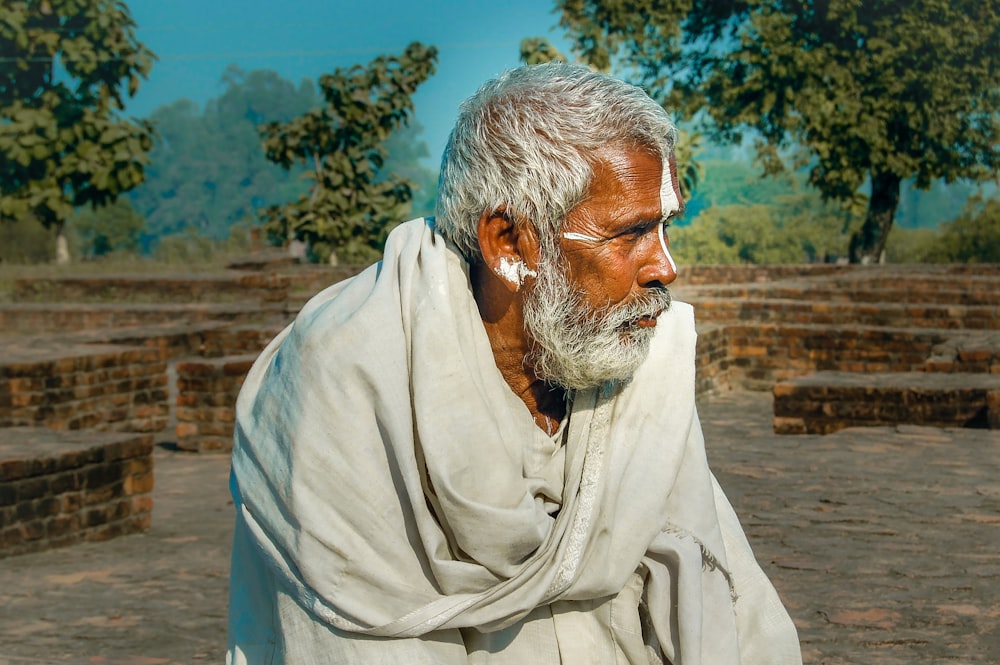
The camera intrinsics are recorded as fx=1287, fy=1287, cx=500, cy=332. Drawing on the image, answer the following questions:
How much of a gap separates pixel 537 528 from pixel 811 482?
427cm

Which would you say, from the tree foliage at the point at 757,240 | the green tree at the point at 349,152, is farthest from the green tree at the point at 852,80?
the tree foliage at the point at 757,240

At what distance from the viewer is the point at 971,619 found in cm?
388

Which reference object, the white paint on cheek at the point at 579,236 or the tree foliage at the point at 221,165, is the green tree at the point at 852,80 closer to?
the white paint on cheek at the point at 579,236

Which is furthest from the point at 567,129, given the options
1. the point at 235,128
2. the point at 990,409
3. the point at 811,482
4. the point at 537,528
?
the point at 235,128

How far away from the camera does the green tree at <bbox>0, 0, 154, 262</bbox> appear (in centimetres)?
2250

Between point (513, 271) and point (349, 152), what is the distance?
22975 millimetres

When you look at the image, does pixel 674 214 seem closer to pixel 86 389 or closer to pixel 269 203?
pixel 86 389

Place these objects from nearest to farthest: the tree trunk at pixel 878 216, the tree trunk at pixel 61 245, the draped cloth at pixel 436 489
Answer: the draped cloth at pixel 436 489, the tree trunk at pixel 61 245, the tree trunk at pixel 878 216

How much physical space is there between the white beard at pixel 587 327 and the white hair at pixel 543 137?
9 cm

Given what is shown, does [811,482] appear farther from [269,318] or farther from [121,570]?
[269,318]

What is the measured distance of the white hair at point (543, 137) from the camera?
1.87m

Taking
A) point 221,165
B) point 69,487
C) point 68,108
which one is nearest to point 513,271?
point 69,487

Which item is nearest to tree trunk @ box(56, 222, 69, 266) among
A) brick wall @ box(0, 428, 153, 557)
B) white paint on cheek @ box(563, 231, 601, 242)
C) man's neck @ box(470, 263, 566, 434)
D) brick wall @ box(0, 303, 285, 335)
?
brick wall @ box(0, 303, 285, 335)

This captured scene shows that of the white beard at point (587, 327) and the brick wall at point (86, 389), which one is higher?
the white beard at point (587, 327)
